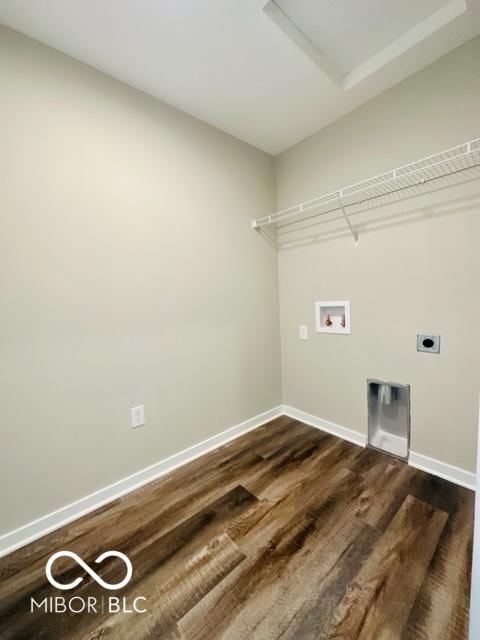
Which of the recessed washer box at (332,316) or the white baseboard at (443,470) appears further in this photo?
the recessed washer box at (332,316)

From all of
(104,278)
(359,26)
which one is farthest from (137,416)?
(359,26)

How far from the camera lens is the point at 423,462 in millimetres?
1663

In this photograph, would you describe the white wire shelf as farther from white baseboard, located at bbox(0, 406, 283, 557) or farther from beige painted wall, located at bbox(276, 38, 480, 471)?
white baseboard, located at bbox(0, 406, 283, 557)

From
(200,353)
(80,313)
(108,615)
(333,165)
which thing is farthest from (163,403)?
(333,165)

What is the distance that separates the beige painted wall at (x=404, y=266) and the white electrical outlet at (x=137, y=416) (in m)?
1.38

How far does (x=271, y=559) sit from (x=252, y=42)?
8.00ft

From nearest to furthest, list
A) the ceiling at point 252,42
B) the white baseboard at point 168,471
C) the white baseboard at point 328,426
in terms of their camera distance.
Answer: the ceiling at point 252,42 → the white baseboard at point 168,471 → the white baseboard at point 328,426

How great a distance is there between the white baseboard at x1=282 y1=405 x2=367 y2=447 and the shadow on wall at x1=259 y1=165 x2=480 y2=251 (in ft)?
4.83

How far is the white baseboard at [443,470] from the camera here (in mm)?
1498

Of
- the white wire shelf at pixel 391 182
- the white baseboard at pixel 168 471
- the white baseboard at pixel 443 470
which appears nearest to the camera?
the white baseboard at pixel 168 471

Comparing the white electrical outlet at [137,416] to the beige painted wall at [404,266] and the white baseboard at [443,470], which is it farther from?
the white baseboard at [443,470]

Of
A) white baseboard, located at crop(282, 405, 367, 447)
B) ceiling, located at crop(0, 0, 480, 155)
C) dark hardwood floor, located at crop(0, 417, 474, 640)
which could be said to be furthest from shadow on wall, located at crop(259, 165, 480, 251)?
dark hardwood floor, located at crop(0, 417, 474, 640)

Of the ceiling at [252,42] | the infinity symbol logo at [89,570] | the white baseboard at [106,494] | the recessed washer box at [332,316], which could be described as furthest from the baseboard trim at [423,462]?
the ceiling at [252,42]

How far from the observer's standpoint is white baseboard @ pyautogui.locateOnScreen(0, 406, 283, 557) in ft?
4.10
